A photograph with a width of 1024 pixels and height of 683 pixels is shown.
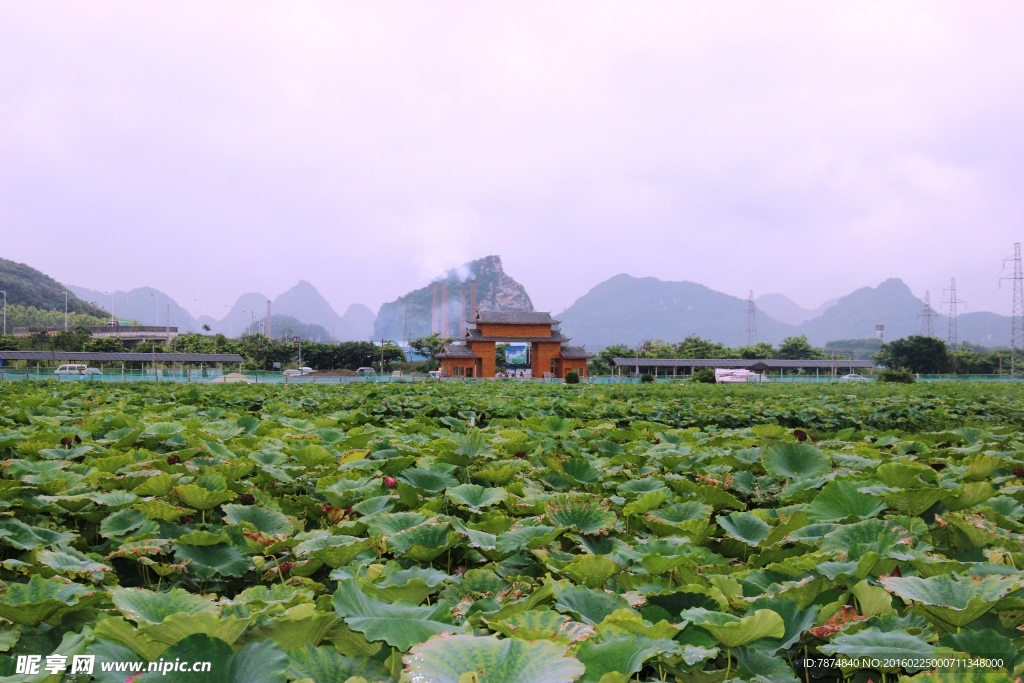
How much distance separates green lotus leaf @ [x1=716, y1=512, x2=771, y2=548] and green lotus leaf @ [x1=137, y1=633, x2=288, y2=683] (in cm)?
129

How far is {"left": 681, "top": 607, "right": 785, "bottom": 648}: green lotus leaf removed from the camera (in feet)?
3.72

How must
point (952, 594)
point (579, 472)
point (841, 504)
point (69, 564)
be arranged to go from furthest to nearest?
point (579, 472)
point (841, 504)
point (69, 564)
point (952, 594)

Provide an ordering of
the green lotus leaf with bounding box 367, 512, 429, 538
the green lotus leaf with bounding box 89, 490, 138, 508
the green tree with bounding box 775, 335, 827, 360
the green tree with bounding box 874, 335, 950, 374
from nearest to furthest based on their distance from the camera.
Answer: the green lotus leaf with bounding box 367, 512, 429, 538 → the green lotus leaf with bounding box 89, 490, 138, 508 → the green tree with bounding box 874, 335, 950, 374 → the green tree with bounding box 775, 335, 827, 360

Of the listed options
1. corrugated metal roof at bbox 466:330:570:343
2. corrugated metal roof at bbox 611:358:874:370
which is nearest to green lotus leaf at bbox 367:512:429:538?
corrugated metal roof at bbox 466:330:570:343

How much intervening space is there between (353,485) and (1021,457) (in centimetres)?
298

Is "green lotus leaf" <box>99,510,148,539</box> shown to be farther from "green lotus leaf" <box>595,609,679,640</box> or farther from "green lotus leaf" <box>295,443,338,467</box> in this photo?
"green lotus leaf" <box>595,609,679,640</box>

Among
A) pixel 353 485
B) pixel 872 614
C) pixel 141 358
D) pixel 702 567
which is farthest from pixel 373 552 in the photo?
pixel 141 358

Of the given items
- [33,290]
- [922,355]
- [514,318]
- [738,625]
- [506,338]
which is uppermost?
[33,290]

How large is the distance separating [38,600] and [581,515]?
1292 millimetres

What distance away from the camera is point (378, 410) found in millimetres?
7234

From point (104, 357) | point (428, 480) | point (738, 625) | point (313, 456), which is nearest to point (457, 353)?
point (104, 357)

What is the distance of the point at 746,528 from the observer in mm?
1941

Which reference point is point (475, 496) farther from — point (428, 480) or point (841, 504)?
point (841, 504)

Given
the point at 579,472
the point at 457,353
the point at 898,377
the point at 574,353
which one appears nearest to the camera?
the point at 579,472
